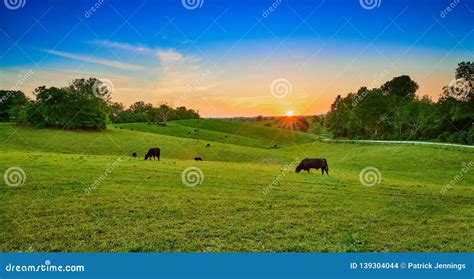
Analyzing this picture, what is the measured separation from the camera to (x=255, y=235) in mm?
12000

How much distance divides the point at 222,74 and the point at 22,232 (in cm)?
1959

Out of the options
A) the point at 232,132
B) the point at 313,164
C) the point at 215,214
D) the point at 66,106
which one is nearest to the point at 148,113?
the point at 232,132

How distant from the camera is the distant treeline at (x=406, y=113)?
5178 centimetres

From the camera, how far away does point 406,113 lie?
68250mm

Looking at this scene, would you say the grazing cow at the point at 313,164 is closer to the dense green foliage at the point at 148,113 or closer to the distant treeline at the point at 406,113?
the distant treeline at the point at 406,113

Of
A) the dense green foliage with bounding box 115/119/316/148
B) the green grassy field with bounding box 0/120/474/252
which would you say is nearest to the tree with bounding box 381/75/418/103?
the dense green foliage with bounding box 115/119/316/148

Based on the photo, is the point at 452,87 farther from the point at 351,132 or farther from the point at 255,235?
the point at 255,235

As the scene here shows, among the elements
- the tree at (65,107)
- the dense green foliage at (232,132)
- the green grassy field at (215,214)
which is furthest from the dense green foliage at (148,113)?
the green grassy field at (215,214)

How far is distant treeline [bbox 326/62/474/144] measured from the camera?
51.8 metres

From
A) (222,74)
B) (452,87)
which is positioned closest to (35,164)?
(222,74)

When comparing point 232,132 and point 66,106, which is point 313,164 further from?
point 232,132

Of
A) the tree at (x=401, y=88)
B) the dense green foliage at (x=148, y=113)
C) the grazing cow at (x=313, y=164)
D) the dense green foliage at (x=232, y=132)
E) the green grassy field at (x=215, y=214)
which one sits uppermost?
the tree at (x=401, y=88)

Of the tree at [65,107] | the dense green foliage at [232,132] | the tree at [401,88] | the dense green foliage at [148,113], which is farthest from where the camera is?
the dense green foliage at [148,113]

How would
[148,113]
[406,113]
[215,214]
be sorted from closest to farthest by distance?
1. [215,214]
2. [406,113]
3. [148,113]
